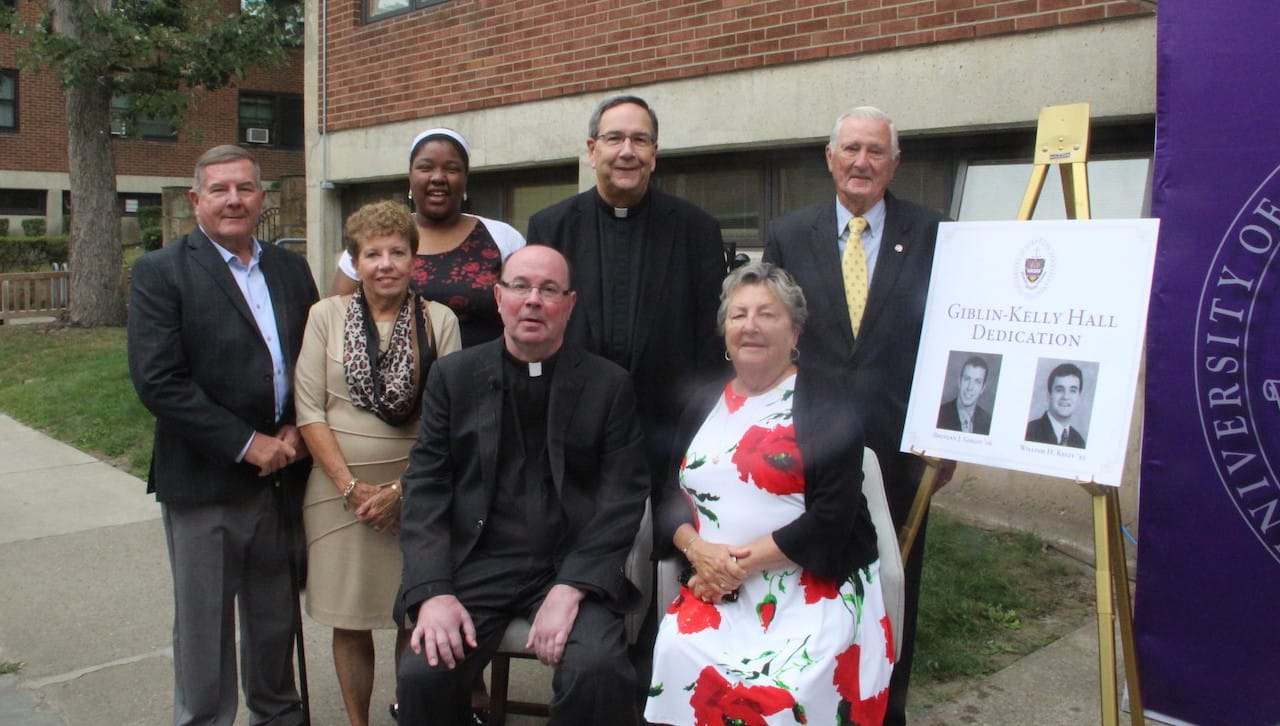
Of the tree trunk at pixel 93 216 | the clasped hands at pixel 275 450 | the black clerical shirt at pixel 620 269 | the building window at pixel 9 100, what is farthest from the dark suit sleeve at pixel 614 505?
the building window at pixel 9 100

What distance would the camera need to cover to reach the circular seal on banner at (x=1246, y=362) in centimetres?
320

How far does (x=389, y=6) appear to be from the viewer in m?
9.10

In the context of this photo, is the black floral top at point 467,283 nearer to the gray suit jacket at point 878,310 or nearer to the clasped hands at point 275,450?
the clasped hands at point 275,450

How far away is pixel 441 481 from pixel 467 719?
0.68m

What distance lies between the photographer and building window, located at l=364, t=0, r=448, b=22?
871 cm

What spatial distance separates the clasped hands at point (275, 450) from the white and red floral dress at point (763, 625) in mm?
1254

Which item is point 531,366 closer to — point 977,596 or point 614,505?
point 614,505

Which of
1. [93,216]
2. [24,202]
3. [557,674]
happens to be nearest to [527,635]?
[557,674]

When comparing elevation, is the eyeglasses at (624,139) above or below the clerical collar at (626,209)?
above

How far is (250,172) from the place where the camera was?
3.36 m

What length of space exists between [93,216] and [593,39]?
10.4m

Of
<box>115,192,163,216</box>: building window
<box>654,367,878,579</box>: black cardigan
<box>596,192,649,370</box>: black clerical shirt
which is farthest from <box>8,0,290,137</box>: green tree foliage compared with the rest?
<box>115,192,163,216</box>: building window

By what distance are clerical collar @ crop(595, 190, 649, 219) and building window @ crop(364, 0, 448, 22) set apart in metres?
5.48

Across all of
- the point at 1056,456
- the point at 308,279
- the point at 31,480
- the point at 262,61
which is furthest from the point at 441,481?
the point at 262,61
